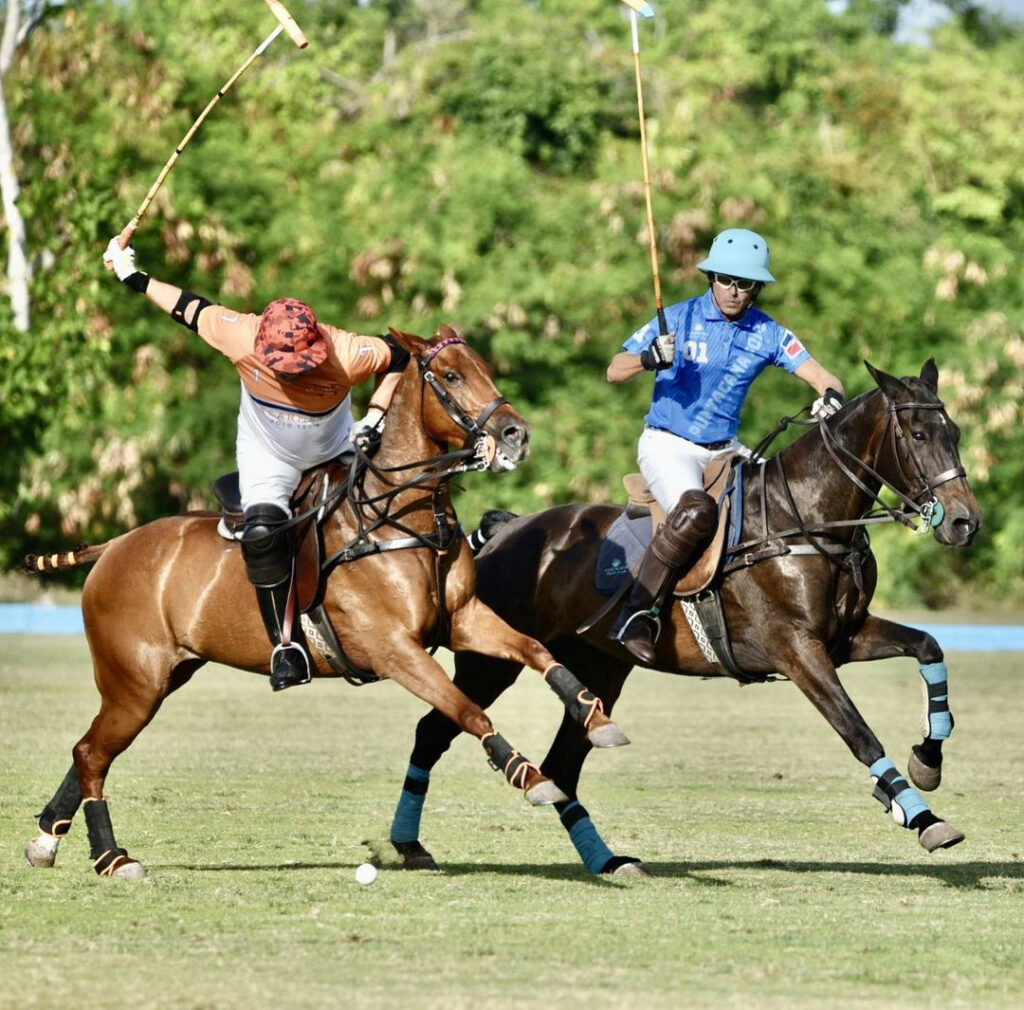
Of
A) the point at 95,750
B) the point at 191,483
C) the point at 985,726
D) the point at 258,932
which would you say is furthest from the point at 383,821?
the point at 191,483

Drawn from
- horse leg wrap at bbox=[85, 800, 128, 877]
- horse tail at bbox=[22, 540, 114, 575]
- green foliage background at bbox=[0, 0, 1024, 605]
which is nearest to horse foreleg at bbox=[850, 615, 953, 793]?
horse leg wrap at bbox=[85, 800, 128, 877]

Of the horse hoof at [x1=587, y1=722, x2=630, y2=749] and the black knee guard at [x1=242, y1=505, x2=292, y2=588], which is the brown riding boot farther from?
the black knee guard at [x1=242, y1=505, x2=292, y2=588]

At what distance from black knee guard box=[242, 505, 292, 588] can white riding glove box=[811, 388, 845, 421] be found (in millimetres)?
2259

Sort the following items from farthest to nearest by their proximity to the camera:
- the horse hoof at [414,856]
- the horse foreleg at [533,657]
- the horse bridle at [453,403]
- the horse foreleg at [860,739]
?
the horse hoof at [414,856]
the horse bridle at [453,403]
the horse foreleg at [860,739]
the horse foreleg at [533,657]

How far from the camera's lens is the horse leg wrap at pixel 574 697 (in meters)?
7.07

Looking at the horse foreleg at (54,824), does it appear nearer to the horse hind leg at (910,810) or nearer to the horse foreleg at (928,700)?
the horse hind leg at (910,810)

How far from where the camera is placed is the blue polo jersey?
834 centimetres

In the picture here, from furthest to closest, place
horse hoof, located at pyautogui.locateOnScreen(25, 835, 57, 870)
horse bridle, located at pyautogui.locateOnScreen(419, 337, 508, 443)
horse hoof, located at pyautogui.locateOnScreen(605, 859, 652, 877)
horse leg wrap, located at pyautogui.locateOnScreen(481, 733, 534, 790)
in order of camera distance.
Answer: horse hoof, located at pyautogui.locateOnScreen(25, 835, 57, 870) → horse hoof, located at pyautogui.locateOnScreen(605, 859, 652, 877) → horse bridle, located at pyautogui.locateOnScreen(419, 337, 508, 443) → horse leg wrap, located at pyautogui.locateOnScreen(481, 733, 534, 790)

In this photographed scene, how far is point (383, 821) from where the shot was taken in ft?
30.9

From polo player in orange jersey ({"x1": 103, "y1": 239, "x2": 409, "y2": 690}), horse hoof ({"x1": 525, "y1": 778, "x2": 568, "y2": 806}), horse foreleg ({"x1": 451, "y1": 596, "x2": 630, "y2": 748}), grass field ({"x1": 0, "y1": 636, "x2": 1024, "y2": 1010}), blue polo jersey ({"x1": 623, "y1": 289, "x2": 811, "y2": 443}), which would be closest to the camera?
grass field ({"x1": 0, "y1": 636, "x2": 1024, "y2": 1010})

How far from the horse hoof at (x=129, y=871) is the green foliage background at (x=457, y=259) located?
18.7 m

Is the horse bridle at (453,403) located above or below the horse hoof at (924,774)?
above

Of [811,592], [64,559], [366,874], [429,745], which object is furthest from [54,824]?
[811,592]

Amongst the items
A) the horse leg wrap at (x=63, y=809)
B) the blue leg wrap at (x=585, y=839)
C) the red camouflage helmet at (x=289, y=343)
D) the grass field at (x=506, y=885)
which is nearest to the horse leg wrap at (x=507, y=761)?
the grass field at (x=506, y=885)
